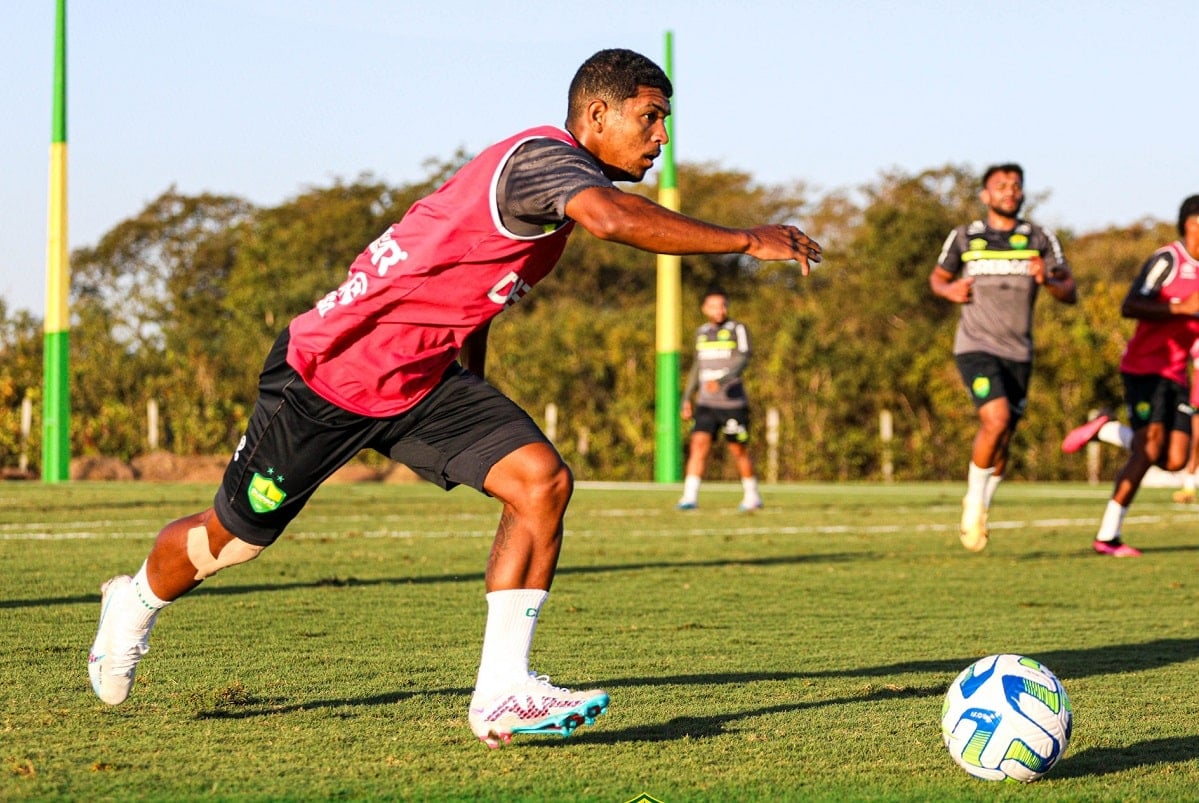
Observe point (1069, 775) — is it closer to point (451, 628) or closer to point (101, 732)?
point (101, 732)

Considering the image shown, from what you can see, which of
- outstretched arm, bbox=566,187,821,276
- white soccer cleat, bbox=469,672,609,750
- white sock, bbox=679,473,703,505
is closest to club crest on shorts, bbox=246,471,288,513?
white soccer cleat, bbox=469,672,609,750

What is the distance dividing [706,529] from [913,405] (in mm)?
16536

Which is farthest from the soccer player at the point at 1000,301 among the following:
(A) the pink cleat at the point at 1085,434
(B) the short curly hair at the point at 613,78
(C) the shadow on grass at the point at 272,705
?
(B) the short curly hair at the point at 613,78

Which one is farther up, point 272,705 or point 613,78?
point 613,78

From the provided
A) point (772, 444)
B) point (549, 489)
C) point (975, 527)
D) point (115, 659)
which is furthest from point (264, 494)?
point (772, 444)

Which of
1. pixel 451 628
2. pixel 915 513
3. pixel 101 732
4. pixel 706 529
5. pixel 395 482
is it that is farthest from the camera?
pixel 395 482

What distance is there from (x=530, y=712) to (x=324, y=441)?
0.96m

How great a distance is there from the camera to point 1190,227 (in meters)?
10.7

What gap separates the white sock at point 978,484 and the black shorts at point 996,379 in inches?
17.0

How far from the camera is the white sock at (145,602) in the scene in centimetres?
452

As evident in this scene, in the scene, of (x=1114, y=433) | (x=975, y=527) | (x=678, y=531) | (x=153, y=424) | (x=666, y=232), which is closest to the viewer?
(x=666, y=232)

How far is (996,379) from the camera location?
10.4m

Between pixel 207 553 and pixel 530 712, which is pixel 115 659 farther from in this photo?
pixel 530 712

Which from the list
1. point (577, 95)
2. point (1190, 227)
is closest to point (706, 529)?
point (1190, 227)
